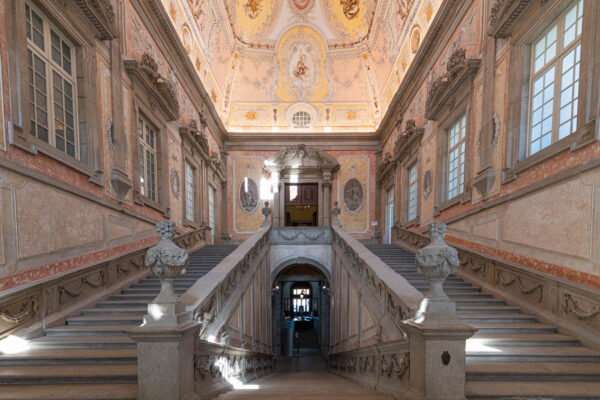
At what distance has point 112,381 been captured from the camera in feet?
10.5

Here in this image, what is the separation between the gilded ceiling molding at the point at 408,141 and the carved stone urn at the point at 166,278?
Result: 9.75 meters

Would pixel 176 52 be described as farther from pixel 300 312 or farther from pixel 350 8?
pixel 300 312

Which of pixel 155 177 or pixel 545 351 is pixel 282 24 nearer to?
pixel 155 177

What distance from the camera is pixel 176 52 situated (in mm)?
9875

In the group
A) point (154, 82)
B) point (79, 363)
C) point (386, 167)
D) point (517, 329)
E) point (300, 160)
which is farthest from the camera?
point (300, 160)

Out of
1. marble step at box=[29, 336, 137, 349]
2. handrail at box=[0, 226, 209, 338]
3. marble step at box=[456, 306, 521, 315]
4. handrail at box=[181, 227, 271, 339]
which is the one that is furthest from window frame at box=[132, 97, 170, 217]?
marble step at box=[456, 306, 521, 315]

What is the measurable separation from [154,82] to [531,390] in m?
9.45

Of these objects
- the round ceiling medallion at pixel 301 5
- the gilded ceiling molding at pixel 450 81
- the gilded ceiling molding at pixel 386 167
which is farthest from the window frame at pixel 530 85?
the round ceiling medallion at pixel 301 5

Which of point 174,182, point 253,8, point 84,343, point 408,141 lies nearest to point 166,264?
point 84,343

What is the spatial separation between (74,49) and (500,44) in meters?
8.31

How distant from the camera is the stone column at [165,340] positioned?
2584 mm

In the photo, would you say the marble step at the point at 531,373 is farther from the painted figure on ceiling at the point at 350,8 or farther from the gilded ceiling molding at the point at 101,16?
the painted figure on ceiling at the point at 350,8

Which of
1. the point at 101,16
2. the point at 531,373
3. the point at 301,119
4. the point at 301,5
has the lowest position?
the point at 531,373

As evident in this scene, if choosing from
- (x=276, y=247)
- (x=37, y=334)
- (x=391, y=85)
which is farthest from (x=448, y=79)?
(x=37, y=334)
